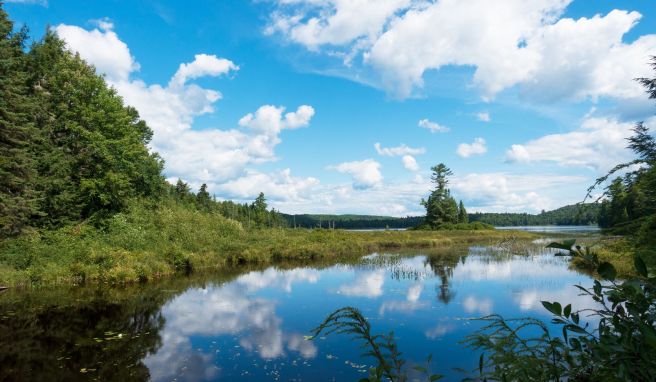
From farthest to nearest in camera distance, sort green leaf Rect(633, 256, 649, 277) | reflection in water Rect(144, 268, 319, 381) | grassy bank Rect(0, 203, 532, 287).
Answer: grassy bank Rect(0, 203, 532, 287) < reflection in water Rect(144, 268, 319, 381) < green leaf Rect(633, 256, 649, 277)

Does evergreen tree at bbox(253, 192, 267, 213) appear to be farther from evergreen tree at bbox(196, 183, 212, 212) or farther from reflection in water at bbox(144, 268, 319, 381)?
reflection in water at bbox(144, 268, 319, 381)

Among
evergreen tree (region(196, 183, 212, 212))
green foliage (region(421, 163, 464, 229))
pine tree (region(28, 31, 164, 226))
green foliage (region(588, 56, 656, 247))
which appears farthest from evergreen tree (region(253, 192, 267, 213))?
green foliage (region(588, 56, 656, 247))

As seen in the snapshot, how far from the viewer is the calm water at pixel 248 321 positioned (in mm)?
10547

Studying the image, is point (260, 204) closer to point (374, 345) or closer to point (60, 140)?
point (60, 140)

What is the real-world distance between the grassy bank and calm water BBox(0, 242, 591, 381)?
97.8 inches

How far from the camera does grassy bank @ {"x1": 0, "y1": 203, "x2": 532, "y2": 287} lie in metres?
22.0

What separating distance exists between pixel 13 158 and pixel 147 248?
401 inches

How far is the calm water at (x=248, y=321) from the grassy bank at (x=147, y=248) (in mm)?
2484

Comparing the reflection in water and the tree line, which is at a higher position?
the tree line

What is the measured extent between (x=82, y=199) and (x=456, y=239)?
48.5m

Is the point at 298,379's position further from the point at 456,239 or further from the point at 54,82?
the point at 456,239

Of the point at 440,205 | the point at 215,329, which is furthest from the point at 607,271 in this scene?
the point at 440,205

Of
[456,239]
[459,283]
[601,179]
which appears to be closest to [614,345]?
[601,179]

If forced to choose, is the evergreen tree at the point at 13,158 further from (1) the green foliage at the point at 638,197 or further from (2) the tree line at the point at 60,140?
(1) the green foliage at the point at 638,197
